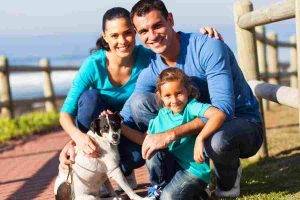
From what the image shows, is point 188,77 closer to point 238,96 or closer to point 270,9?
point 238,96

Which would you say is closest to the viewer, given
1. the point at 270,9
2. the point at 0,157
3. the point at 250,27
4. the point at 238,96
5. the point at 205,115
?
the point at 205,115

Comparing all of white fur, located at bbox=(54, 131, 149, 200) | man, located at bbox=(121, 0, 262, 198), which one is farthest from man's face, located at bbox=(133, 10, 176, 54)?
white fur, located at bbox=(54, 131, 149, 200)

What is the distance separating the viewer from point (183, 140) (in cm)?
383

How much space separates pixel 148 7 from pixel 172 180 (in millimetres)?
1074

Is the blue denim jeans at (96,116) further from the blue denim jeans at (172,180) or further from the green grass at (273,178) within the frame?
the green grass at (273,178)

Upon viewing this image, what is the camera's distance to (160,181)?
402 centimetres

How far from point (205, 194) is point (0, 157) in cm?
443

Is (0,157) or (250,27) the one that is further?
(0,157)

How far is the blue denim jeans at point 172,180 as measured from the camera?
379 centimetres

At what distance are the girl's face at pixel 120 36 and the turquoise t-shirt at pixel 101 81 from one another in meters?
0.18

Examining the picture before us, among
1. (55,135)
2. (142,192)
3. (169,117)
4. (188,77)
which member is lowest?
(55,135)

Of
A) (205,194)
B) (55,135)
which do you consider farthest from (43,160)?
(205,194)

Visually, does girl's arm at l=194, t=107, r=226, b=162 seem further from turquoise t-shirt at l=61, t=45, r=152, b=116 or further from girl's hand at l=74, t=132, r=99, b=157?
turquoise t-shirt at l=61, t=45, r=152, b=116

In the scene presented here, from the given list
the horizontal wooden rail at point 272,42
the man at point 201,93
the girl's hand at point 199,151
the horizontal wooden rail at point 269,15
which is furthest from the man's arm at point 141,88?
the horizontal wooden rail at point 272,42
